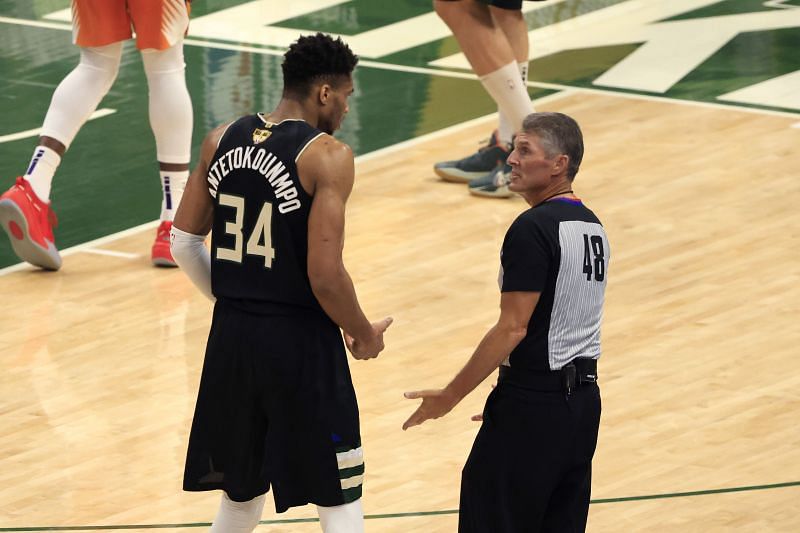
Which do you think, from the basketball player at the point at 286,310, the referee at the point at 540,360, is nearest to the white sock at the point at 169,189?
the basketball player at the point at 286,310

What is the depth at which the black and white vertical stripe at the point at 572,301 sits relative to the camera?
448cm

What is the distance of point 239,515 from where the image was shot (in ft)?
16.1

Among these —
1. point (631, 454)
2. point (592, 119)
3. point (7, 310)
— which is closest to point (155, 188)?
point (7, 310)

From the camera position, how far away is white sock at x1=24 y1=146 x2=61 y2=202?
8.27m

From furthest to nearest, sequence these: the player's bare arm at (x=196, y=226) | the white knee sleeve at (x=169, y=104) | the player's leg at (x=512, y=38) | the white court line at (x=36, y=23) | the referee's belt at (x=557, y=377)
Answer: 1. the white court line at (x=36, y=23)
2. the player's leg at (x=512, y=38)
3. the white knee sleeve at (x=169, y=104)
4. the player's bare arm at (x=196, y=226)
5. the referee's belt at (x=557, y=377)

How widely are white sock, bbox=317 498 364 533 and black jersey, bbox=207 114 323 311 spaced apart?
53 centimetres

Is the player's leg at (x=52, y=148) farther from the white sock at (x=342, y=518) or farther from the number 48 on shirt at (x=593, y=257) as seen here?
the number 48 on shirt at (x=593, y=257)

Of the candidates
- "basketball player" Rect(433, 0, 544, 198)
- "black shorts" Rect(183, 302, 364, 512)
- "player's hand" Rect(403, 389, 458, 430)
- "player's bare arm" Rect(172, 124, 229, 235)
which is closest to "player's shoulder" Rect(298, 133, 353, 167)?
"player's bare arm" Rect(172, 124, 229, 235)

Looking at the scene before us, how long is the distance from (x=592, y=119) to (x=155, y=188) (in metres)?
2.72

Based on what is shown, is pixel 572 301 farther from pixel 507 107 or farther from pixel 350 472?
→ pixel 507 107

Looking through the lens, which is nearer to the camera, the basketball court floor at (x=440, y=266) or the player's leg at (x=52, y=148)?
the basketball court floor at (x=440, y=266)

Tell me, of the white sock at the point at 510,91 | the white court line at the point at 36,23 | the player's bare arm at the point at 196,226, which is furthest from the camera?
the white court line at the point at 36,23

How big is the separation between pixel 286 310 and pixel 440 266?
364 centimetres

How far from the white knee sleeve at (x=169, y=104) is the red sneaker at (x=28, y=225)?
605mm
